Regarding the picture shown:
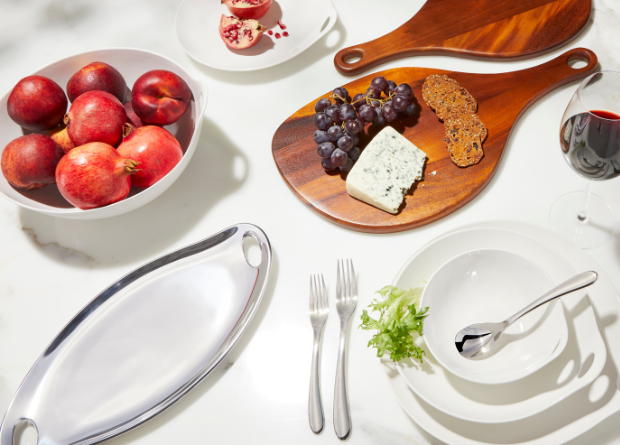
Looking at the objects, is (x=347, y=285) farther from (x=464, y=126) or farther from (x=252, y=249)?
(x=464, y=126)

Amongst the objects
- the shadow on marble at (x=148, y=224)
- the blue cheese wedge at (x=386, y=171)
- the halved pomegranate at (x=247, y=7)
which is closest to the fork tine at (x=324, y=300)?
the blue cheese wedge at (x=386, y=171)

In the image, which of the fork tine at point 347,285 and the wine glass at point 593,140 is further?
the fork tine at point 347,285

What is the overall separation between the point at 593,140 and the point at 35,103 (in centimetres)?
109

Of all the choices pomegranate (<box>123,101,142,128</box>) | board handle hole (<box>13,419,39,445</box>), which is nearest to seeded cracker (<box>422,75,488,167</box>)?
pomegranate (<box>123,101,142,128</box>)

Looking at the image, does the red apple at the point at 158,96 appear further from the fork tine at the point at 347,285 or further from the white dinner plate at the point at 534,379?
the white dinner plate at the point at 534,379

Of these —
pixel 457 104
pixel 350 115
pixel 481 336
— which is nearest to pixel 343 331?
pixel 481 336

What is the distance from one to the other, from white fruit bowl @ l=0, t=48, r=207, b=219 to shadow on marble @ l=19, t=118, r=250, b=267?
0.29 feet

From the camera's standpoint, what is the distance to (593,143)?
708 mm

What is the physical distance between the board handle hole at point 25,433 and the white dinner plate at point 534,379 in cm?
67

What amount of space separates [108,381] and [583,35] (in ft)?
4.53

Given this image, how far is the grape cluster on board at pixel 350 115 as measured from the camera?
0.97 meters

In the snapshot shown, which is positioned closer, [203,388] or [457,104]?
[203,388]

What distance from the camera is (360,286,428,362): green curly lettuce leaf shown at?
0.70 m

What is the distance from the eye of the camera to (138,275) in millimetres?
928
